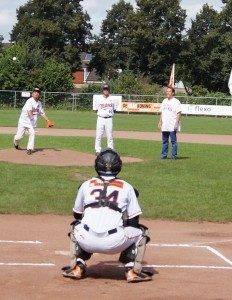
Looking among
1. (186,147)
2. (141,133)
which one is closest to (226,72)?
(141,133)

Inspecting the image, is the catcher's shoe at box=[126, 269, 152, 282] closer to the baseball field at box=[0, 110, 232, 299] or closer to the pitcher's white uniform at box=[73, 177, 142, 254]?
the baseball field at box=[0, 110, 232, 299]

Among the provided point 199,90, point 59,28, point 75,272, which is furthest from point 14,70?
point 75,272

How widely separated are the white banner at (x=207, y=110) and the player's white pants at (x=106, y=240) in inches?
1990

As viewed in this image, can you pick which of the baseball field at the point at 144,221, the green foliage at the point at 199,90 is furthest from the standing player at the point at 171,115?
the green foliage at the point at 199,90

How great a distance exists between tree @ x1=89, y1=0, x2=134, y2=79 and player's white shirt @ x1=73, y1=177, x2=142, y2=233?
263ft

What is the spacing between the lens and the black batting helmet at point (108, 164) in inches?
303

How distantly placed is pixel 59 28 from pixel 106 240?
79475mm

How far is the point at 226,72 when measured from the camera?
8325cm

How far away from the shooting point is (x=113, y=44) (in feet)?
300

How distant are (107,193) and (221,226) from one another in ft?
15.3

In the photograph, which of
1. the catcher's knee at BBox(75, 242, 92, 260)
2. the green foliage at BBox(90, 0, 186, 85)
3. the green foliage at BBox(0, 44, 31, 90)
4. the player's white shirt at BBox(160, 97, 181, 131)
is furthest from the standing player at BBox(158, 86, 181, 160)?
the green foliage at BBox(90, 0, 186, 85)

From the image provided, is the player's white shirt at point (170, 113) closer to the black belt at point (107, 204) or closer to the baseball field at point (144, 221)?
the baseball field at point (144, 221)

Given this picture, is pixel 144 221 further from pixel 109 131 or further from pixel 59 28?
pixel 59 28

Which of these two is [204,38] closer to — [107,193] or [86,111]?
[86,111]
